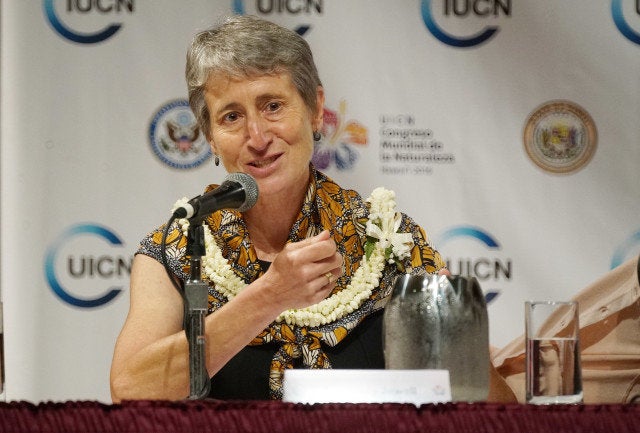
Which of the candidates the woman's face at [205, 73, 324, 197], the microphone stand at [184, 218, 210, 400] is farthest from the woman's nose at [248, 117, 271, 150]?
the microphone stand at [184, 218, 210, 400]

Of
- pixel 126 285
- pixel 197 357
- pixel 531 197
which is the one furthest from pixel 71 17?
pixel 197 357

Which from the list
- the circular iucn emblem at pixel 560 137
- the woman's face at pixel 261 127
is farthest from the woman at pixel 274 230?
the circular iucn emblem at pixel 560 137

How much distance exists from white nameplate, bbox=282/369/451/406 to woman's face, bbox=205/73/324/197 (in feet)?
3.90

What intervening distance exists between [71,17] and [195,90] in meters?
1.11

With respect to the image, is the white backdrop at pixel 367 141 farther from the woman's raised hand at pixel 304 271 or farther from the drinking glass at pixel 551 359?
the drinking glass at pixel 551 359

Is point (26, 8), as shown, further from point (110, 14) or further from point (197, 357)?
point (197, 357)

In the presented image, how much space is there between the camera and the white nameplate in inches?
48.4

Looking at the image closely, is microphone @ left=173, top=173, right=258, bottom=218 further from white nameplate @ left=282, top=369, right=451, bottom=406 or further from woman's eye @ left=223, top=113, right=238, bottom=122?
woman's eye @ left=223, top=113, right=238, bottom=122

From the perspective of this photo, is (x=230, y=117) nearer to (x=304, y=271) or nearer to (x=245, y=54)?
(x=245, y=54)

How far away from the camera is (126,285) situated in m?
3.31

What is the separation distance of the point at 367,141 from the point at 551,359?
196 centimetres

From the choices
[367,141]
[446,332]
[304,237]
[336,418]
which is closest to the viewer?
[336,418]

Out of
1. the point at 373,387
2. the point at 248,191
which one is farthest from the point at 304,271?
the point at 373,387

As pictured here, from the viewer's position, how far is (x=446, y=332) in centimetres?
138
